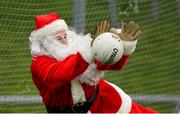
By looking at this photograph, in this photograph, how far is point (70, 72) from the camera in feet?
8.39

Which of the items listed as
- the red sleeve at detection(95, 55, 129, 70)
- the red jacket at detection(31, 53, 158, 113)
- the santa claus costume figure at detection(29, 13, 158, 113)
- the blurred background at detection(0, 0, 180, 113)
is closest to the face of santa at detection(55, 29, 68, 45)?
the santa claus costume figure at detection(29, 13, 158, 113)

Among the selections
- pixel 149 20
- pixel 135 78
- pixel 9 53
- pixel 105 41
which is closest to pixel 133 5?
pixel 149 20

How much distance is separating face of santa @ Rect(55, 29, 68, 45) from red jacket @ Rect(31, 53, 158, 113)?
11 centimetres

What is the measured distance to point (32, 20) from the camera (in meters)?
4.19

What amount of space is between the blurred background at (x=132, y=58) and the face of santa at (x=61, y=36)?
1.25m

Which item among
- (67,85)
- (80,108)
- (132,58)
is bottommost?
(132,58)

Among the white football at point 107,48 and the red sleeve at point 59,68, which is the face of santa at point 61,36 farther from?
the white football at point 107,48

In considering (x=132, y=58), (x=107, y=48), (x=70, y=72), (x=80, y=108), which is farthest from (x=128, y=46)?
(x=132, y=58)

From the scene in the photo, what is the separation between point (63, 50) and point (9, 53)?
146 centimetres

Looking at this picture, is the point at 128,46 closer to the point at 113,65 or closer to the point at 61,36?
the point at 113,65

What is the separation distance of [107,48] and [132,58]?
77.3 inches

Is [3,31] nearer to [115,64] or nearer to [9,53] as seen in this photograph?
[9,53]

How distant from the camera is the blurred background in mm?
4152

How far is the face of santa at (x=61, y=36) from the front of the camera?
2.83 m
